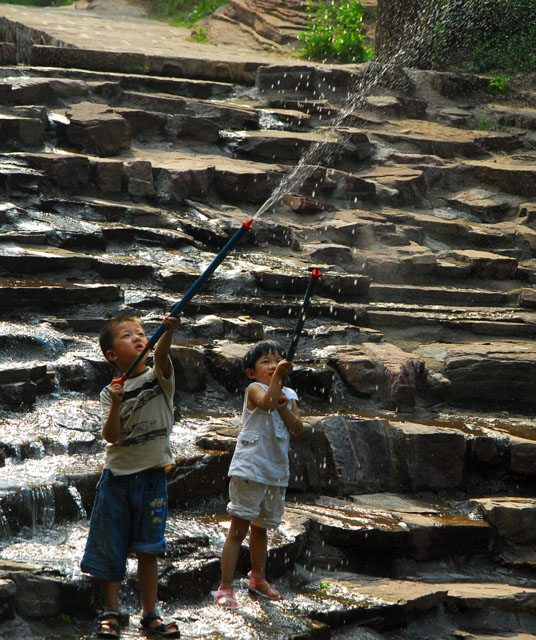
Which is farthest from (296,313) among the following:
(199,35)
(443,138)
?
(199,35)

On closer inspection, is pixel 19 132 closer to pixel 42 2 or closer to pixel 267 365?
pixel 267 365

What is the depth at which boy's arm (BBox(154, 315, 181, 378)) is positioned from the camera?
3.46 meters

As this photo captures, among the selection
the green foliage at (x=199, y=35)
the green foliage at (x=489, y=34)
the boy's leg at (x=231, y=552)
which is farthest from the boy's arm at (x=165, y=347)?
the green foliage at (x=199, y=35)

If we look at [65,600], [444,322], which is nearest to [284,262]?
[444,322]

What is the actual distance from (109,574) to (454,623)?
7.24 ft

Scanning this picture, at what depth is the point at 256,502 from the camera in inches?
165

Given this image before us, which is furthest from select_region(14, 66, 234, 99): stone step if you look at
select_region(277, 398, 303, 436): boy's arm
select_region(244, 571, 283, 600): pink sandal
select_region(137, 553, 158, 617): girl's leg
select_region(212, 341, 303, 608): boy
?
select_region(137, 553, 158, 617): girl's leg

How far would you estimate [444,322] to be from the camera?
812 centimetres

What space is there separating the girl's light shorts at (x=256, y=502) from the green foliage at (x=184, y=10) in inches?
611

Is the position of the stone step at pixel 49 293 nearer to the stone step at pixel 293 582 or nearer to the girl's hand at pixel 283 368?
the stone step at pixel 293 582

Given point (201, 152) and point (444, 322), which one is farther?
→ point (201, 152)

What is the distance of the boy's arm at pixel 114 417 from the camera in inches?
139

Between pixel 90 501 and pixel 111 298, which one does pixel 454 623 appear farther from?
pixel 111 298

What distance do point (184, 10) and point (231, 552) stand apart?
1724 cm
